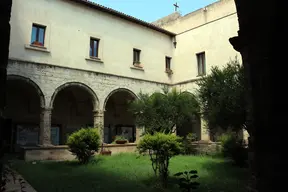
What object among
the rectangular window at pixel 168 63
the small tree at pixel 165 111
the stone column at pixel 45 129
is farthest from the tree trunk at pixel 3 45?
the rectangular window at pixel 168 63

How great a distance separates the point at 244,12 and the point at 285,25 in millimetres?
641

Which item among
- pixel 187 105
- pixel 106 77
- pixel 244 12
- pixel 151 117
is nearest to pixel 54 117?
pixel 106 77

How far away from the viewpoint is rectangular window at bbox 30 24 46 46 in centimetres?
1291

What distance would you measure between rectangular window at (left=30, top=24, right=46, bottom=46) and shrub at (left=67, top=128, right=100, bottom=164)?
532cm

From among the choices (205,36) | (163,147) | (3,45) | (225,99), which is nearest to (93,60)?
(205,36)

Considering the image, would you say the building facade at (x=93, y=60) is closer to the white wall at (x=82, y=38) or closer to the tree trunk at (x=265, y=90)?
the white wall at (x=82, y=38)

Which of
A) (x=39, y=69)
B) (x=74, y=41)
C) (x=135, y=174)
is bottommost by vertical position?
(x=135, y=174)

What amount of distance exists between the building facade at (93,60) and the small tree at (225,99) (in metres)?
4.97

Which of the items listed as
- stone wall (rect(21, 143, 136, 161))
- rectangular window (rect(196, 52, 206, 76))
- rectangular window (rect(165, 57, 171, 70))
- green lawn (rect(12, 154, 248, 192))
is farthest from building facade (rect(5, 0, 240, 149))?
green lawn (rect(12, 154, 248, 192))

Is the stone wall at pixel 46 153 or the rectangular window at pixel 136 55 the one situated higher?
the rectangular window at pixel 136 55

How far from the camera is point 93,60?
571 inches

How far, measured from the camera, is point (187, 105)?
1353cm

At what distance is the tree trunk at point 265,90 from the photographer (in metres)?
2.73

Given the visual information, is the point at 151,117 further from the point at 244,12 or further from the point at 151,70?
the point at 244,12
